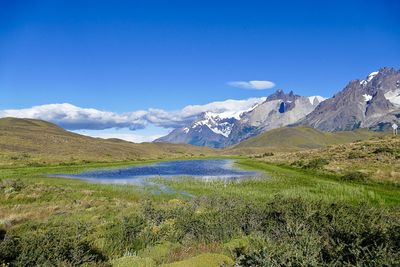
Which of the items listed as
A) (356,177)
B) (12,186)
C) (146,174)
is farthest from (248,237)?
(146,174)

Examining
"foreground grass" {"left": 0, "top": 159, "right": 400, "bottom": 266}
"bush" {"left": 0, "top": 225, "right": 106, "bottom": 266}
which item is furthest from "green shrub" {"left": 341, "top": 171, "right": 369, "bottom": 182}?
"bush" {"left": 0, "top": 225, "right": 106, "bottom": 266}

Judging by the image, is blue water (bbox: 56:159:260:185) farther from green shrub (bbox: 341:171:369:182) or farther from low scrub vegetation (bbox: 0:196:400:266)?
low scrub vegetation (bbox: 0:196:400:266)

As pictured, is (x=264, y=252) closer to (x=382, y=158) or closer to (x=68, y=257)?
(x=68, y=257)

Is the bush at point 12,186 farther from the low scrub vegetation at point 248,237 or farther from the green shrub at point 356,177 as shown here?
the green shrub at point 356,177

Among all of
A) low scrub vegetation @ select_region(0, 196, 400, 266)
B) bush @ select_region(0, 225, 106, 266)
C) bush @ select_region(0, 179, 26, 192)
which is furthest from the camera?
bush @ select_region(0, 179, 26, 192)

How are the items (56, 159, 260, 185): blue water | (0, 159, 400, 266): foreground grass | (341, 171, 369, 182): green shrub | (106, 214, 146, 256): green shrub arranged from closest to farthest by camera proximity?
(0, 159, 400, 266): foreground grass
(106, 214, 146, 256): green shrub
(341, 171, 369, 182): green shrub
(56, 159, 260, 185): blue water

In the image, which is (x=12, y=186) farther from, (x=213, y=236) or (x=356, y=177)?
(x=356, y=177)

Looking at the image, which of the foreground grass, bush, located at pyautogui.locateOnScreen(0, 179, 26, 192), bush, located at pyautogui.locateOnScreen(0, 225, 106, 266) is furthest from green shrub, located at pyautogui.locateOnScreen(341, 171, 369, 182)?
bush, located at pyautogui.locateOnScreen(0, 225, 106, 266)

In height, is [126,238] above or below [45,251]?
below

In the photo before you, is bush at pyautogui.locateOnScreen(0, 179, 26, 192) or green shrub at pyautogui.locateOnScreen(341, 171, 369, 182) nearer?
bush at pyautogui.locateOnScreen(0, 179, 26, 192)

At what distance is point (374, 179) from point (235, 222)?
3616cm

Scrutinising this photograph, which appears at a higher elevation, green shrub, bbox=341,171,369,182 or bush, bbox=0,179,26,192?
green shrub, bbox=341,171,369,182

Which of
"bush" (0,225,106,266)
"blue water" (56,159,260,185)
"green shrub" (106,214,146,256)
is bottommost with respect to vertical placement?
"blue water" (56,159,260,185)

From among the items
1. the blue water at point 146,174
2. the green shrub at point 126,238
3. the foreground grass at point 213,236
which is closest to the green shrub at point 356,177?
the blue water at point 146,174
